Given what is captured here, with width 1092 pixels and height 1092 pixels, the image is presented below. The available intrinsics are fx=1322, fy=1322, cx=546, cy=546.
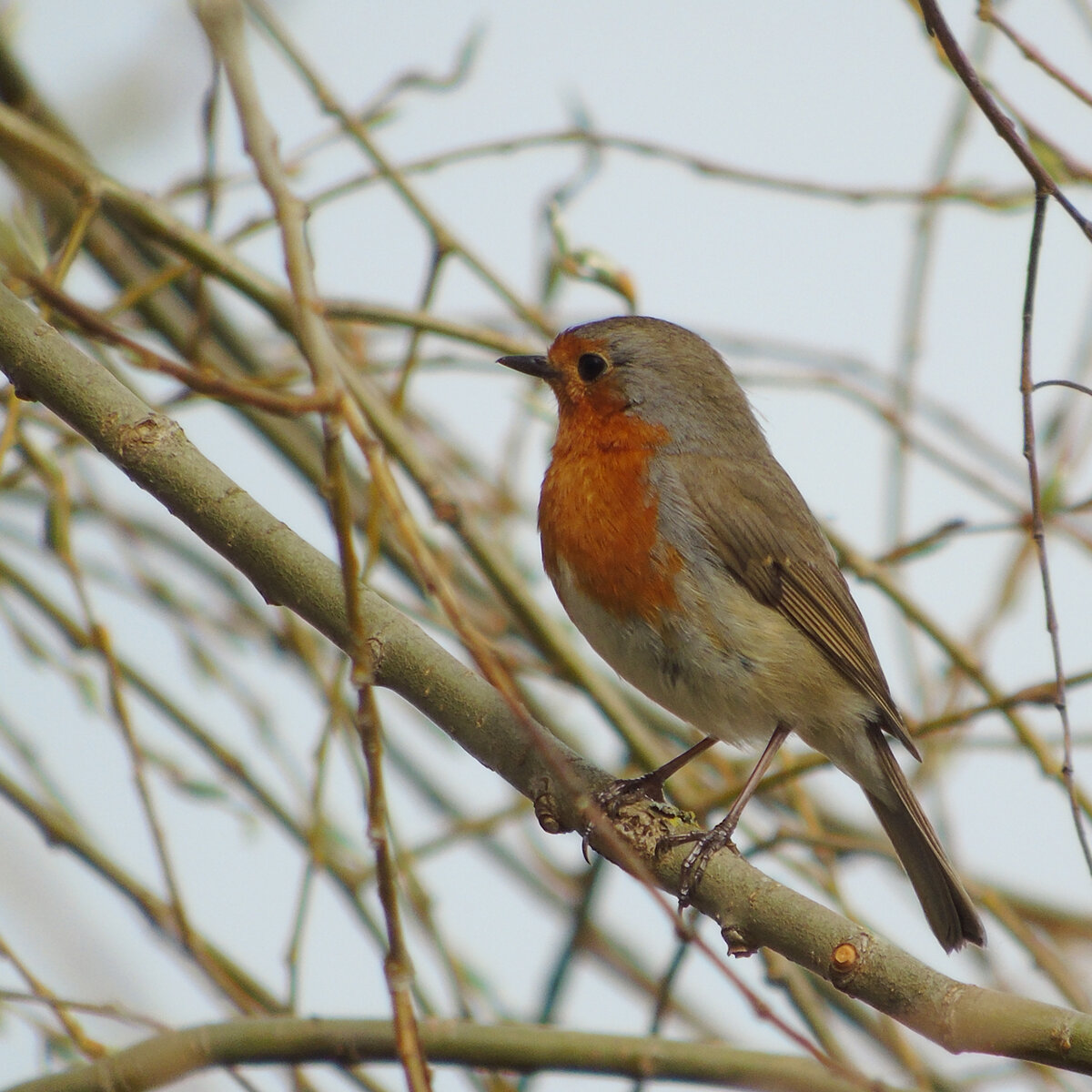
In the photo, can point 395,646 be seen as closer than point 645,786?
Yes

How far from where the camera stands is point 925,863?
367 centimetres

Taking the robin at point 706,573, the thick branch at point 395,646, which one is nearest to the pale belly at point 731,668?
the robin at point 706,573

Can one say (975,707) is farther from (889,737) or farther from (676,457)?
(676,457)

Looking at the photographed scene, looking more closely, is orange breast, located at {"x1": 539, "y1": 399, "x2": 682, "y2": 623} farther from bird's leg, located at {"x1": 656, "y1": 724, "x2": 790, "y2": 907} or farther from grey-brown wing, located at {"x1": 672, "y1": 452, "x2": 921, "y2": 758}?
bird's leg, located at {"x1": 656, "y1": 724, "x2": 790, "y2": 907}

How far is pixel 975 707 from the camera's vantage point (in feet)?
10.5

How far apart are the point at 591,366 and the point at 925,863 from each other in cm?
171

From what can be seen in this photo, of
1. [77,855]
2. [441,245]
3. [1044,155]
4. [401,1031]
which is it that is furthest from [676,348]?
[401,1031]

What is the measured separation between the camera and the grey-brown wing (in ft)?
11.7

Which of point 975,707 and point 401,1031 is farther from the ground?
point 975,707

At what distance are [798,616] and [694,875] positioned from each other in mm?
1357

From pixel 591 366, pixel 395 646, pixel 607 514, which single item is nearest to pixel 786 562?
pixel 607 514

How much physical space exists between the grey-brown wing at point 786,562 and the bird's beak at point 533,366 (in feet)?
1.62

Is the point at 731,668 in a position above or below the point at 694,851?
above

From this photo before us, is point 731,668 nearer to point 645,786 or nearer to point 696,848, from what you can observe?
point 645,786
